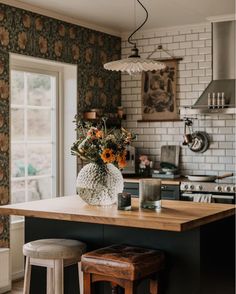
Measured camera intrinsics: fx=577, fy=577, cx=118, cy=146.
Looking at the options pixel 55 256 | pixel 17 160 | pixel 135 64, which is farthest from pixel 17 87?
pixel 55 256

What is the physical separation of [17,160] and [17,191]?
0.33 metres

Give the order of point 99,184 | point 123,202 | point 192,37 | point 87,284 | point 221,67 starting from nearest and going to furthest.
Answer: point 87,284 < point 123,202 < point 99,184 < point 221,67 < point 192,37

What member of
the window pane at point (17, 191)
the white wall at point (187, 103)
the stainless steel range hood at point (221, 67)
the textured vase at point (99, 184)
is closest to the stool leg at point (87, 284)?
the textured vase at point (99, 184)

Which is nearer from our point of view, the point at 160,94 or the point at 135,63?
the point at 135,63

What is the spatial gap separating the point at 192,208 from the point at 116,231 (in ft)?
1.83

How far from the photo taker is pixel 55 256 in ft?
12.5

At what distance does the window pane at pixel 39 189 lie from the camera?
639 cm

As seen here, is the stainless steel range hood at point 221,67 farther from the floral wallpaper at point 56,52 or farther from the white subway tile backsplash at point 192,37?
the floral wallpaper at point 56,52

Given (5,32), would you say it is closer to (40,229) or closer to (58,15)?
(58,15)

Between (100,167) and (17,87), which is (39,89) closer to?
(17,87)

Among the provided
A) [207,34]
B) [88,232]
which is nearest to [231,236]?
[88,232]

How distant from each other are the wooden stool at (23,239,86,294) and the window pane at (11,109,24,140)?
238cm

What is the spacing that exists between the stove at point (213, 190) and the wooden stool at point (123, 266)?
2.46 m

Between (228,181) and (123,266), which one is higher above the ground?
(228,181)
